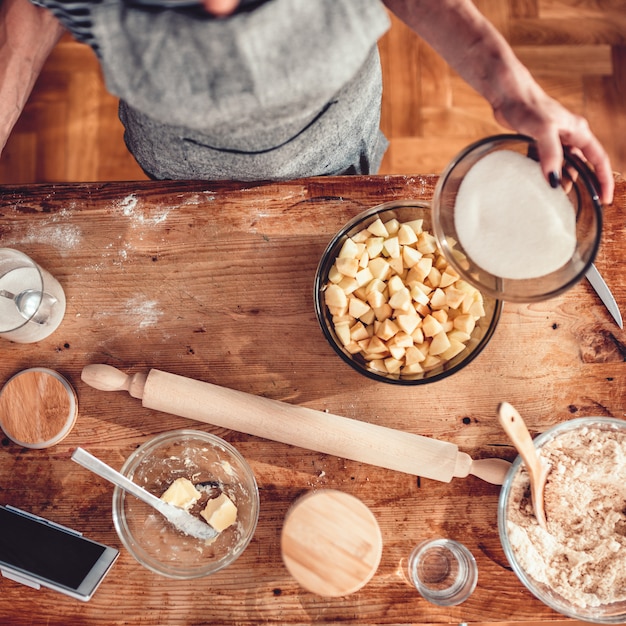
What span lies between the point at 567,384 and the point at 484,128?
115 cm

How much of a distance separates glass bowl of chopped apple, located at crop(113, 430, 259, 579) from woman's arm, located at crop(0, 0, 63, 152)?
24.1 inches

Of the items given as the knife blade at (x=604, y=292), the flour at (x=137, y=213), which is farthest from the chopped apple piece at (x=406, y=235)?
the flour at (x=137, y=213)

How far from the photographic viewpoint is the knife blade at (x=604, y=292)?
104 centimetres

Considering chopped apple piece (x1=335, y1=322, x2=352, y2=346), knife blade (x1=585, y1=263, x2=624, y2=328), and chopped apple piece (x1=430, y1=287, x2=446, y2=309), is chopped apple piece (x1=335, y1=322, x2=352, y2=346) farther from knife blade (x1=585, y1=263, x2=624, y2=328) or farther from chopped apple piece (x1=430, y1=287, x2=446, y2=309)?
knife blade (x1=585, y1=263, x2=624, y2=328)

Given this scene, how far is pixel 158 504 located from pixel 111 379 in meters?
0.22

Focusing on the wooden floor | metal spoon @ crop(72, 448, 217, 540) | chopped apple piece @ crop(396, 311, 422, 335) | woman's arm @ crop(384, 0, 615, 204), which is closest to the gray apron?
woman's arm @ crop(384, 0, 615, 204)

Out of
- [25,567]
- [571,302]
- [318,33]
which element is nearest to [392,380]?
[571,302]

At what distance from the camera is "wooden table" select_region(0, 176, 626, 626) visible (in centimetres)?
101

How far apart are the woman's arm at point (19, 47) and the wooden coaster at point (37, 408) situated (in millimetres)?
416

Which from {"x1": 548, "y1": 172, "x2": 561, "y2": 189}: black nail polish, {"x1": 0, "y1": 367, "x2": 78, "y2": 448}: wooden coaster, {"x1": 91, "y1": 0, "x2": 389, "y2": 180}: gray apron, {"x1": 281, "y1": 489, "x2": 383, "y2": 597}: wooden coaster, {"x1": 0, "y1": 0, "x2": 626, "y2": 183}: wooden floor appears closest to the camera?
{"x1": 91, "y1": 0, "x2": 389, "y2": 180}: gray apron

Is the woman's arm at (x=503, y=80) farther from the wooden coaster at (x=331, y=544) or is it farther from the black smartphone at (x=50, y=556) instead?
the black smartphone at (x=50, y=556)

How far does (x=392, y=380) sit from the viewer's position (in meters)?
0.97

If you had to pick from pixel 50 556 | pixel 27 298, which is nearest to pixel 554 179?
pixel 27 298

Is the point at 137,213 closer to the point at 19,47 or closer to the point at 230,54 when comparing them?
the point at 19,47
